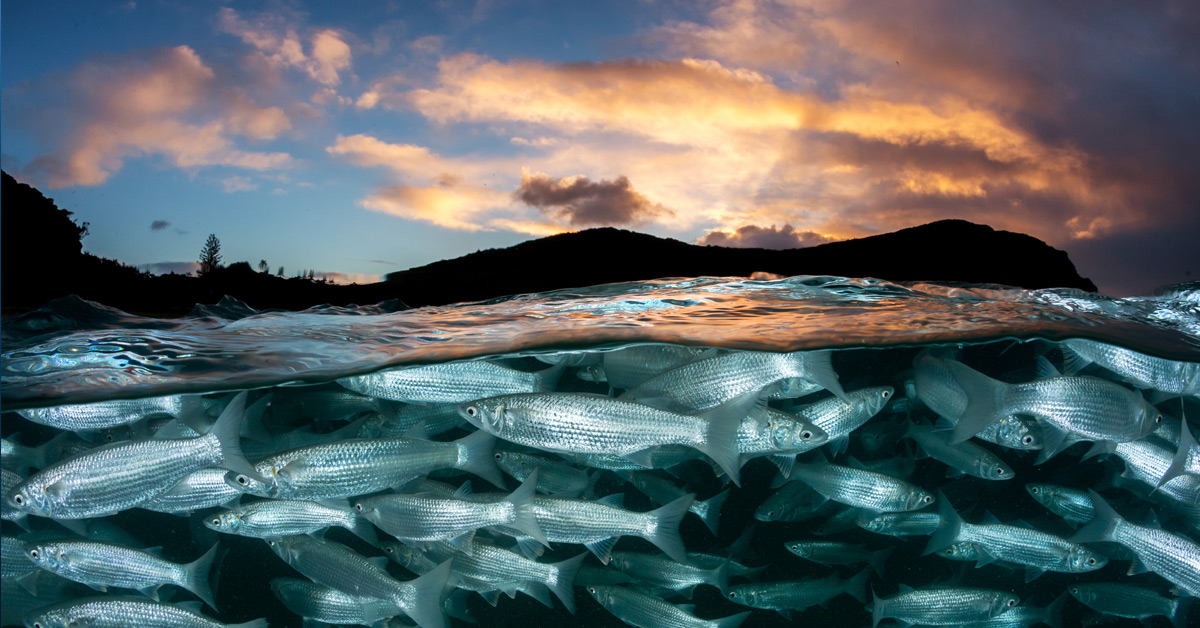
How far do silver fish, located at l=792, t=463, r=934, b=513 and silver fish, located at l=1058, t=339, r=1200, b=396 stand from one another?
4273mm

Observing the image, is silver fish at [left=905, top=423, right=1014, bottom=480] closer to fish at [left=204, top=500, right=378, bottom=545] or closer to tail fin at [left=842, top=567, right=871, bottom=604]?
tail fin at [left=842, top=567, right=871, bottom=604]

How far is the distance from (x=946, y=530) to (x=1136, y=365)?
4.41 metres

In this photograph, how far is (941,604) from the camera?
535 cm

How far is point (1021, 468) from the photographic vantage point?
9.25 metres

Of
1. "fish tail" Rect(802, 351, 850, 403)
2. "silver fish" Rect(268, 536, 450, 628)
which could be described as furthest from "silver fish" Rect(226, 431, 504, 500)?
"fish tail" Rect(802, 351, 850, 403)

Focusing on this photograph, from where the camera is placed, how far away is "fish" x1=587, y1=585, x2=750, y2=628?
17.0 ft

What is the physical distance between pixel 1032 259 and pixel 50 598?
549 inches

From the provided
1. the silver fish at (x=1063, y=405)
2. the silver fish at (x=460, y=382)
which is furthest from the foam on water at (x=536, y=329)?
the silver fish at (x=1063, y=405)

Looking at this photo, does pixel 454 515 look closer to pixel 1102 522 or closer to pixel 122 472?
pixel 122 472

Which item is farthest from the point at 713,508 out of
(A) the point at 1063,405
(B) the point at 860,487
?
(A) the point at 1063,405

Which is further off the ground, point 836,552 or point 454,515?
point 454,515

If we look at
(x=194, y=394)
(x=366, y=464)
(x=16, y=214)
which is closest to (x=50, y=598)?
(x=194, y=394)

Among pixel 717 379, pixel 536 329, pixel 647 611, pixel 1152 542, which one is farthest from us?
pixel 536 329

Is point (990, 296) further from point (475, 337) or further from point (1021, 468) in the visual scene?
point (475, 337)
